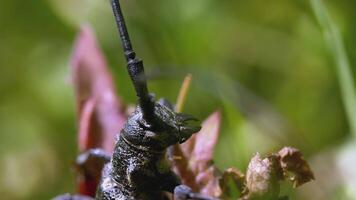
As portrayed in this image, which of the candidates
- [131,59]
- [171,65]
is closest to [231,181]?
[131,59]

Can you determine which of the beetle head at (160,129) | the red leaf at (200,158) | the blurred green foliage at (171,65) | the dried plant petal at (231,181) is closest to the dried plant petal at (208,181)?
the red leaf at (200,158)

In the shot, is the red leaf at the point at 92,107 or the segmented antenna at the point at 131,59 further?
Result: the red leaf at the point at 92,107

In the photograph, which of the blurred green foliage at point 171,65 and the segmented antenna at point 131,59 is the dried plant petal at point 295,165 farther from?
the blurred green foliage at point 171,65

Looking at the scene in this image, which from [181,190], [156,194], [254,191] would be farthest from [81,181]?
[254,191]

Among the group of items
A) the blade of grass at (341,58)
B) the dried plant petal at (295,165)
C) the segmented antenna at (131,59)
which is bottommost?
the dried plant petal at (295,165)

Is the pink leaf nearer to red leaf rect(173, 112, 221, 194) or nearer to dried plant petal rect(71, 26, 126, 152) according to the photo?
red leaf rect(173, 112, 221, 194)

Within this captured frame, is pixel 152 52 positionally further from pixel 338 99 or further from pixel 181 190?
pixel 181 190

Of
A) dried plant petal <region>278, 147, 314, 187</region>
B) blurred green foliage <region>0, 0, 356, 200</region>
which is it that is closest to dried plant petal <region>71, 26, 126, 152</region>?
blurred green foliage <region>0, 0, 356, 200</region>
